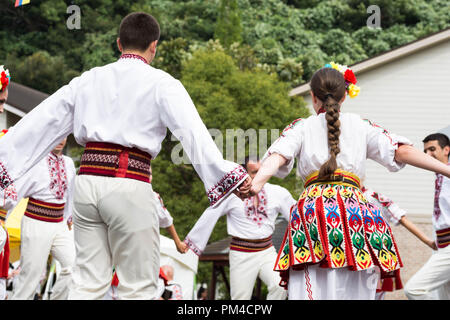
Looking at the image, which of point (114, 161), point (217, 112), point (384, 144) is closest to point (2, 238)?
point (114, 161)

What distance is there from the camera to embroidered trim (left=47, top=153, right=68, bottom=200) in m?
7.70

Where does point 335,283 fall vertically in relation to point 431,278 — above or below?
below

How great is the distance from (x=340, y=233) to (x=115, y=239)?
1.37 m

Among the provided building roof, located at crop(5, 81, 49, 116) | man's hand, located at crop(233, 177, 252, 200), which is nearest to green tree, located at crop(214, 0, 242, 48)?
building roof, located at crop(5, 81, 49, 116)

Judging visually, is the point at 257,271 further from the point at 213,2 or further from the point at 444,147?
the point at 213,2

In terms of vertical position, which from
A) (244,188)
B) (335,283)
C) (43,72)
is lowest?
(335,283)

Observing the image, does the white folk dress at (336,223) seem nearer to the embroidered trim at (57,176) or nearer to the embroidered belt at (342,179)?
the embroidered belt at (342,179)

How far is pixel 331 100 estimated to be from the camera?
478 cm

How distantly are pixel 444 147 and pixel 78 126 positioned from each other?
187 inches

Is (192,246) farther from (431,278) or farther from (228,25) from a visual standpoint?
(228,25)

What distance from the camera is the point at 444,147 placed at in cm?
784

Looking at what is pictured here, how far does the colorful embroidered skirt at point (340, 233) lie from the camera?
4.52 metres

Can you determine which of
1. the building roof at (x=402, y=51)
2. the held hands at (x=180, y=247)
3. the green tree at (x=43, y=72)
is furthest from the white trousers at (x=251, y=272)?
the green tree at (x=43, y=72)

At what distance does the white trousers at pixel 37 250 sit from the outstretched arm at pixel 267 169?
3757mm
